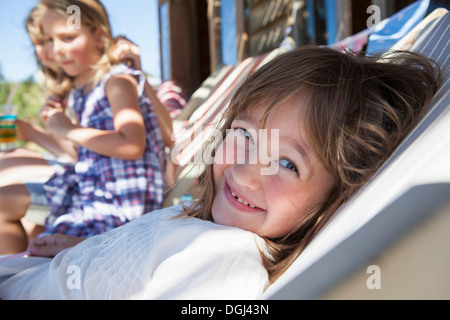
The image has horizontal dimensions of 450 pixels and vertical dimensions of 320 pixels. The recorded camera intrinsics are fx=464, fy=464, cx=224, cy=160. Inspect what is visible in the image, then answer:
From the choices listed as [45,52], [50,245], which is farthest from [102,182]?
[45,52]

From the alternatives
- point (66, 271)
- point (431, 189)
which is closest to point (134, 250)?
point (66, 271)

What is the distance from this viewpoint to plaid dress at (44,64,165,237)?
162cm

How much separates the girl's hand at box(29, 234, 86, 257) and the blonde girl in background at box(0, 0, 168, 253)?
0.89 feet

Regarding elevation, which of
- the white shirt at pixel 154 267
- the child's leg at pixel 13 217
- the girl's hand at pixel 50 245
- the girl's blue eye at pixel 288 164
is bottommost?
the child's leg at pixel 13 217

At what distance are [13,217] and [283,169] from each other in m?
1.28

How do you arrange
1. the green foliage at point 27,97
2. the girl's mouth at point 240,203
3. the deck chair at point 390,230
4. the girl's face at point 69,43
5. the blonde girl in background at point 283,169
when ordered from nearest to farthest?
the deck chair at point 390,230 < the blonde girl in background at point 283,169 < the girl's mouth at point 240,203 < the girl's face at point 69,43 < the green foliage at point 27,97

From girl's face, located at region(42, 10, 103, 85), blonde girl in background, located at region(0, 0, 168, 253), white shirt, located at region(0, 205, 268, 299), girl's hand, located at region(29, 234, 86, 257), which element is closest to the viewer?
white shirt, located at region(0, 205, 268, 299)

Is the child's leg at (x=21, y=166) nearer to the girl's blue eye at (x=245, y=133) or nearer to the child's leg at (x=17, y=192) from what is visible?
the child's leg at (x=17, y=192)

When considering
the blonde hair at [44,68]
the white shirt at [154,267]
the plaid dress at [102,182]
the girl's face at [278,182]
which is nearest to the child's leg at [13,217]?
the plaid dress at [102,182]

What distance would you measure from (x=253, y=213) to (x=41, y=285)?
1.57ft

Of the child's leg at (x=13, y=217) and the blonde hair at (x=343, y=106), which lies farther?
the child's leg at (x=13, y=217)

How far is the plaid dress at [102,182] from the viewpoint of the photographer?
162cm

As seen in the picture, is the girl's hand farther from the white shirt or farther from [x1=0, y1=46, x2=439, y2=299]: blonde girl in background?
[x1=0, y1=46, x2=439, y2=299]: blonde girl in background

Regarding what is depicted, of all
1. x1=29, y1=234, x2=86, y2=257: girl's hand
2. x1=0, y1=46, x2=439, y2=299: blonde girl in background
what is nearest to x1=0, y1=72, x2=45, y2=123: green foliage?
x1=29, y1=234, x2=86, y2=257: girl's hand
